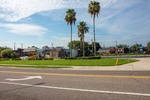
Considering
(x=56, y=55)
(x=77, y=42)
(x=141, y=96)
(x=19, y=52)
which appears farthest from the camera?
(x=77, y=42)

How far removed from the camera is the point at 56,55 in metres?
51.8

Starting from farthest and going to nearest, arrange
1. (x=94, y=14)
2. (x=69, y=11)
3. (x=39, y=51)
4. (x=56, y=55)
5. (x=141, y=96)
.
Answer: (x=39, y=51), (x=56, y=55), (x=69, y=11), (x=94, y=14), (x=141, y=96)

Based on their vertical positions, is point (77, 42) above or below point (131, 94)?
above

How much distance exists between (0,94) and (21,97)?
1.23 m

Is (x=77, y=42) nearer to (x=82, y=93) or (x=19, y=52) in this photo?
(x=19, y=52)

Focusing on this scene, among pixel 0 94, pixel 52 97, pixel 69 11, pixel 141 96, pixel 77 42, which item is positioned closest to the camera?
pixel 141 96

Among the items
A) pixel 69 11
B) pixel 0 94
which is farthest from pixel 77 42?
pixel 0 94

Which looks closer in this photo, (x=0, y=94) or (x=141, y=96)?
(x=141, y=96)

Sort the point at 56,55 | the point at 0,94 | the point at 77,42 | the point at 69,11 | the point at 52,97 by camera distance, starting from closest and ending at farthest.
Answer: the point at 52,97 → the point at 0,94 → the point at 69,11 → the point at 56,55 → the point at 77,42

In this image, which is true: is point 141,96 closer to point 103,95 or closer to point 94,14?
point 103,95

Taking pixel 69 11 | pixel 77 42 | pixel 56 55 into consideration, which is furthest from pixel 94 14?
pixel 77 42

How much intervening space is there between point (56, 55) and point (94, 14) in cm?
2508

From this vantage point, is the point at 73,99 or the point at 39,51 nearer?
the point at 73,99

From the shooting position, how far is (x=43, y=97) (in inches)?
198
